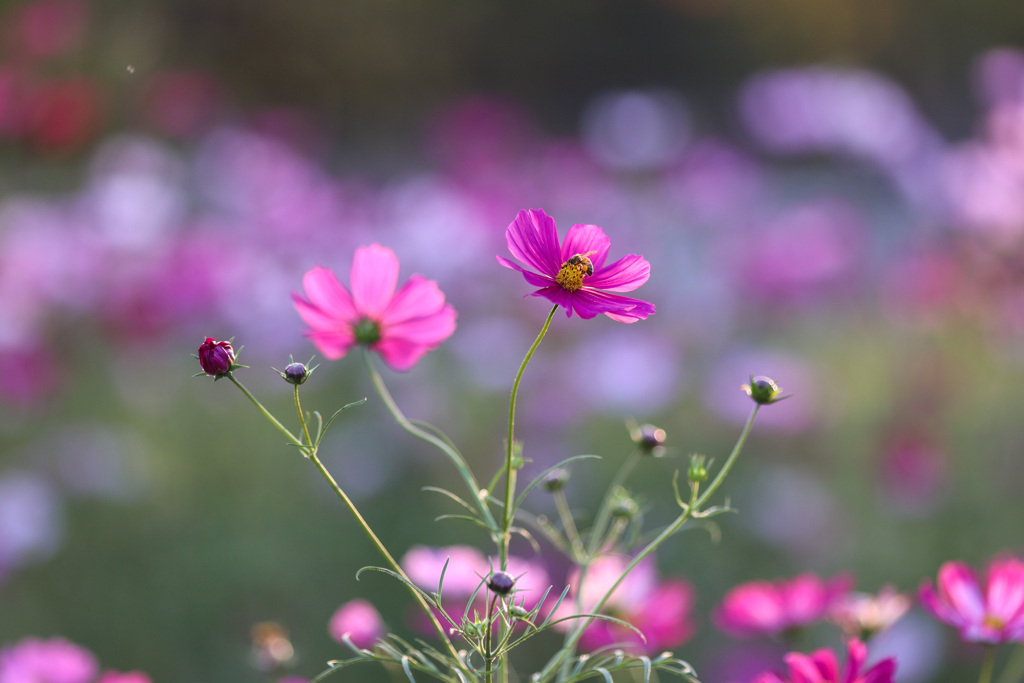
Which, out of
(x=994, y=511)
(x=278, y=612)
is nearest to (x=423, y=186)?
(x=278, y=612)

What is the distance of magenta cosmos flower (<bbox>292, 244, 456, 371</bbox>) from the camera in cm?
42

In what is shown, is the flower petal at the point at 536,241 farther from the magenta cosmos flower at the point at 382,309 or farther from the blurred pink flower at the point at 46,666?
the blurred pink flower at the point at 46,666

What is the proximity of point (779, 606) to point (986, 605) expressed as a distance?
97 mm

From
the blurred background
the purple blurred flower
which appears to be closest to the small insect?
the blurred background

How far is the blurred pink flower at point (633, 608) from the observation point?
1.52 ft

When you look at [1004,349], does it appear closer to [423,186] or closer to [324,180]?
[423,186]

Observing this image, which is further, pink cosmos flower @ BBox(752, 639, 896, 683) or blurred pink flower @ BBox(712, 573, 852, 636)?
blurred pink flower @ BBox(712, 573, 852, 636)

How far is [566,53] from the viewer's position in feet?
17.3

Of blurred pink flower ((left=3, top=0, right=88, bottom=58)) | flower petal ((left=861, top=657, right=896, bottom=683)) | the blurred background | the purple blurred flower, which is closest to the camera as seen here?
Answer: flower petal ((left=861, top=657, right=896, bottom=683))

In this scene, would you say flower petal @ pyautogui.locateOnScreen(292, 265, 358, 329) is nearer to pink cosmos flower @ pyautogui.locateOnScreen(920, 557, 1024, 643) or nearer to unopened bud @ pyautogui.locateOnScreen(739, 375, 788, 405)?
unopened bud @ pyautogui.locateOnScreen(739, 375, 788, 405)

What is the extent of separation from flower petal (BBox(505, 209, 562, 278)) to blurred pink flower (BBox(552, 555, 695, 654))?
16cm

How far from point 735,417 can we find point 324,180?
1.16 meters

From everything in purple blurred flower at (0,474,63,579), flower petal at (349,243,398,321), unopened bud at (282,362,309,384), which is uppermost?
flower petal at (349,243,398,321)

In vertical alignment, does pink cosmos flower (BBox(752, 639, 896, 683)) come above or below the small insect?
below
